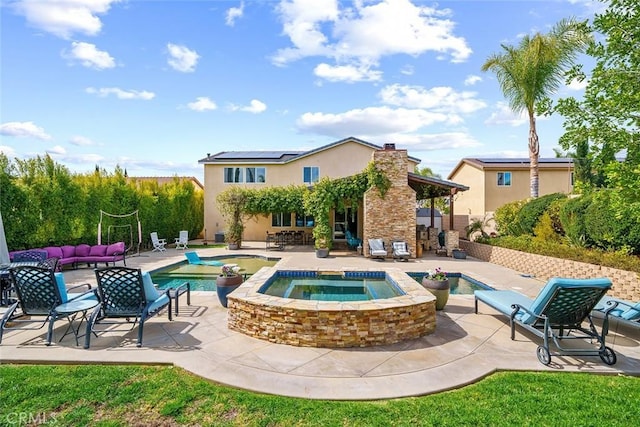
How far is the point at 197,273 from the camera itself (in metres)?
12.4

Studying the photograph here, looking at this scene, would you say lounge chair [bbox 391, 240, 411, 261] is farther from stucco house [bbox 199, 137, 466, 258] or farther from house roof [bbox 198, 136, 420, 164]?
house roof [bbox 198, 136, 420, 164]

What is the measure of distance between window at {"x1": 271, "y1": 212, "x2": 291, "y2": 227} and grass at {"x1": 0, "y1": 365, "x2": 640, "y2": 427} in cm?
1977

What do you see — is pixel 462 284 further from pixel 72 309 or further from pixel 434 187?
pixel 72 309

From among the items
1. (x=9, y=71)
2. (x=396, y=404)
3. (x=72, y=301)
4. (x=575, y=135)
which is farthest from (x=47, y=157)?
(x=575, y=135)

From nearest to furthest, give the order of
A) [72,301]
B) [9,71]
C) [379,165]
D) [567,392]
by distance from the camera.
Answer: [567,392], [72,301], [9,71], [379,165]

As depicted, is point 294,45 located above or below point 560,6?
above

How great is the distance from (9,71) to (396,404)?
1022 cm

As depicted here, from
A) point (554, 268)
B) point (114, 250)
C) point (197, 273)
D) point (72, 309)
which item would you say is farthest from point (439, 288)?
point (114, 250)

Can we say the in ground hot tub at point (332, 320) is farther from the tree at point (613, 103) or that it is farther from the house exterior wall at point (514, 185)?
the house exterior wall at point (514, 185)

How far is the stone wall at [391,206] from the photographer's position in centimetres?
1598

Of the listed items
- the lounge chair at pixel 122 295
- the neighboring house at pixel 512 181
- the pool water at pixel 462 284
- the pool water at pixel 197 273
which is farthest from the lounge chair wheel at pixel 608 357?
the neighboring house at pixel 512 181

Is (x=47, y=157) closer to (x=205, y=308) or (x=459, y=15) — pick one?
(x=205, y=308)

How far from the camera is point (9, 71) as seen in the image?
724cm

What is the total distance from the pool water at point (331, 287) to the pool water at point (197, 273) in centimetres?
193
